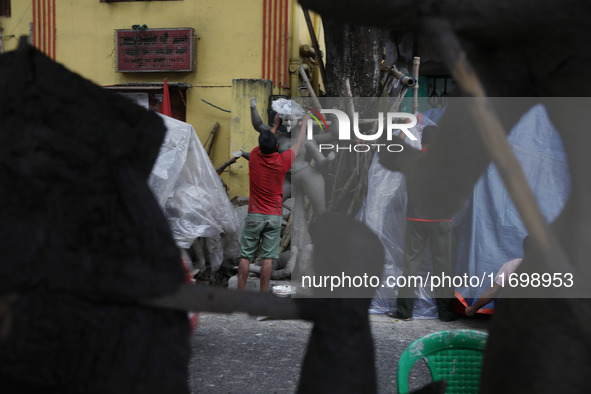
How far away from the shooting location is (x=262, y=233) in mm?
6242

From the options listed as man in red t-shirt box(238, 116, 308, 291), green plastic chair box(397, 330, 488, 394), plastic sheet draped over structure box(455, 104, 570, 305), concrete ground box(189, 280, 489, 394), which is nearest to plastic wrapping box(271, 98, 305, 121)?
man in red t-shirt box(238, 116, 308, 291)

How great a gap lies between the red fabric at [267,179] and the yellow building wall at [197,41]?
4590 millimetres

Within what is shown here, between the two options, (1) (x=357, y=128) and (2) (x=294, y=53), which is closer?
(1) (x=357, y=128)

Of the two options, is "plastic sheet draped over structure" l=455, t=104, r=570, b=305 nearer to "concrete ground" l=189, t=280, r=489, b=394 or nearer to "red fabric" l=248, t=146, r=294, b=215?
"concrete ground" l=189, t=280, r=489, b=394

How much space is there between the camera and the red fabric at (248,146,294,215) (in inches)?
242

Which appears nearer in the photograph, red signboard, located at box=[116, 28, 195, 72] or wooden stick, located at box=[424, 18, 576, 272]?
wooden stick, located at box=[424, 18, 576, 272]

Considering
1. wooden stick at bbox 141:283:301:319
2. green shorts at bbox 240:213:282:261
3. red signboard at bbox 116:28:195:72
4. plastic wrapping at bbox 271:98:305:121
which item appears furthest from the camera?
red signboard at bbox 116:28:195:72

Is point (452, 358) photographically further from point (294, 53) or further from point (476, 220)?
point (294, 53)

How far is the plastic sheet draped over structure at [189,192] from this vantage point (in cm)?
577

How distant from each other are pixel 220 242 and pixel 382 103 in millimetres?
2332

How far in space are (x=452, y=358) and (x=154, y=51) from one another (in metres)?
10.2

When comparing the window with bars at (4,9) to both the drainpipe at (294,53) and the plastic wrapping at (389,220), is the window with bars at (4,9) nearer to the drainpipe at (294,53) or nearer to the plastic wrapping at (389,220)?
the drainpipe at (294,53)

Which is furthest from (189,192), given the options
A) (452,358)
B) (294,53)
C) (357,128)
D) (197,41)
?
(197,41)

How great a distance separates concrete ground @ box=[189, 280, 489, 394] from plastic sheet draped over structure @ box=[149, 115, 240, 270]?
0.87 metres
